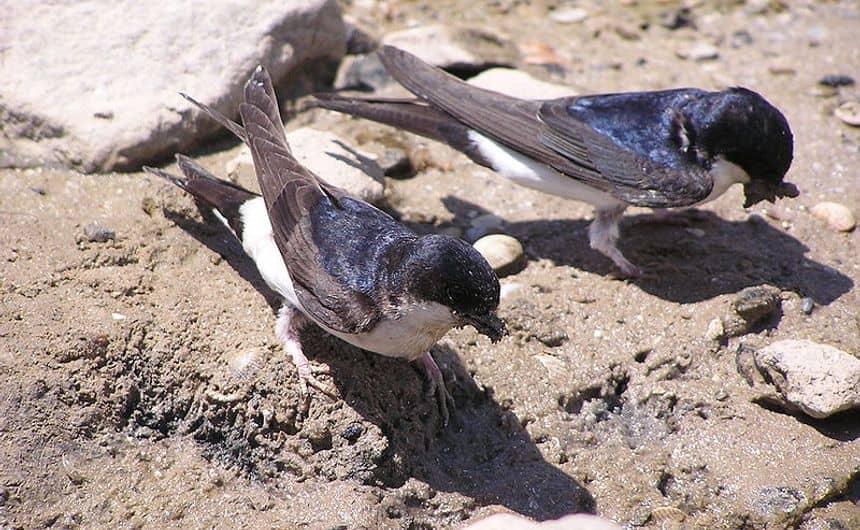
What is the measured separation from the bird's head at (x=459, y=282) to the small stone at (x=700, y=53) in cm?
389

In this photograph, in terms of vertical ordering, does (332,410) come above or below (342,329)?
below

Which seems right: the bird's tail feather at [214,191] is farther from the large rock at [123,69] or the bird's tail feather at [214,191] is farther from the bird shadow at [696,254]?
the bird shadow at [696,254]

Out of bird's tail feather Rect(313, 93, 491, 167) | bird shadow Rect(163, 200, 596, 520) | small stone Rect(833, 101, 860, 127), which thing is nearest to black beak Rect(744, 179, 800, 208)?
bird's tail feather Rect(313, 93, 491, 167)

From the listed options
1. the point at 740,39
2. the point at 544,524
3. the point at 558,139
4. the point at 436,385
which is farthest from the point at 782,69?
the point at 544,524


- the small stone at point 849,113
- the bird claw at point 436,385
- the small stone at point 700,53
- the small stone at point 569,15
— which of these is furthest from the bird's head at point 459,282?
the small stone at point 569,15

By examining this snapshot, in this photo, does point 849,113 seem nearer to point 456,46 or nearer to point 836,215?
point 836,215

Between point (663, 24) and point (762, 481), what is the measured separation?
13.8 feet

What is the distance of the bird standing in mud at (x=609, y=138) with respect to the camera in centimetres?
490

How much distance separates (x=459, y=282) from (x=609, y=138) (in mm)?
1885

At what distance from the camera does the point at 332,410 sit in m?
4.00

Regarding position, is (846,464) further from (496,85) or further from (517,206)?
(496,85)

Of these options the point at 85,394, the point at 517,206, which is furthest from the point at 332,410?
the point at 517,206

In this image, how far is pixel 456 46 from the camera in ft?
20.7

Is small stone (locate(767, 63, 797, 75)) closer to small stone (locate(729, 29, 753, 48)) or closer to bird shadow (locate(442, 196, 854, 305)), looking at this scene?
small stone (locate(729, 29, 753, 48))
